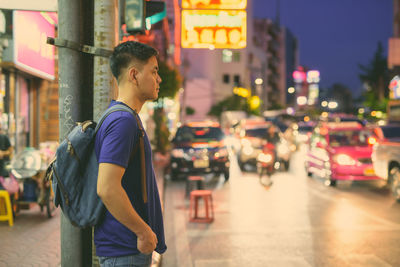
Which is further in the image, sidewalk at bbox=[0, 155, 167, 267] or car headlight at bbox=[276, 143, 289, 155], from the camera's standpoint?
car headlight at bbox=[276, 143, 289, 155]

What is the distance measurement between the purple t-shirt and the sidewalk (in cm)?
387

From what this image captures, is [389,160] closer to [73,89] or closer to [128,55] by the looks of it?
[73,89]

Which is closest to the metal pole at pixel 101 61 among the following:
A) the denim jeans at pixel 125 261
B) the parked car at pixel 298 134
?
the denim jeans at pixel 125 261

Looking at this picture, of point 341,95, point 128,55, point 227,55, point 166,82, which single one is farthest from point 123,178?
point 341,95

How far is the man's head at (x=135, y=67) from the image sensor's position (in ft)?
8.35

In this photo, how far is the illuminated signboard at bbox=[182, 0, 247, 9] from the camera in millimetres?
16328

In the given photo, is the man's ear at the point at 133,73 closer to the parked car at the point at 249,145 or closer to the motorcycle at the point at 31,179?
the motorcycle at the point at 31,179

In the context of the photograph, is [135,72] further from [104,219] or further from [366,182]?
[366,182]

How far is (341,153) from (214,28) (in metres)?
6.16

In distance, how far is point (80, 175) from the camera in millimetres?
2467

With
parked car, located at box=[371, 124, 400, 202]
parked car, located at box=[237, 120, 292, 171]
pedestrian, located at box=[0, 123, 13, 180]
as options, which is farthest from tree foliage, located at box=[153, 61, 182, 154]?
pedestrian, located at box=[0, 123, 13, 180]

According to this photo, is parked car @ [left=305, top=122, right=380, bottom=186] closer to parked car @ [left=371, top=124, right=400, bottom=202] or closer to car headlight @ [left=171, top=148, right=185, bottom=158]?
parked car @ [left=371, top=124, right=400, bottom=202]

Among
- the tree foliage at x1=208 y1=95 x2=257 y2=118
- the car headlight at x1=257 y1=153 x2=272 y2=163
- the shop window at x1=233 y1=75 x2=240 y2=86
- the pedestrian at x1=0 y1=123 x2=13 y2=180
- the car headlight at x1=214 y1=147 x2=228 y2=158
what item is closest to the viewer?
the pedestrian at x1=0 y1=123 x2=13 y2=180

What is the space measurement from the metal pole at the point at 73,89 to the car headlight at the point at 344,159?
37.9 feet
